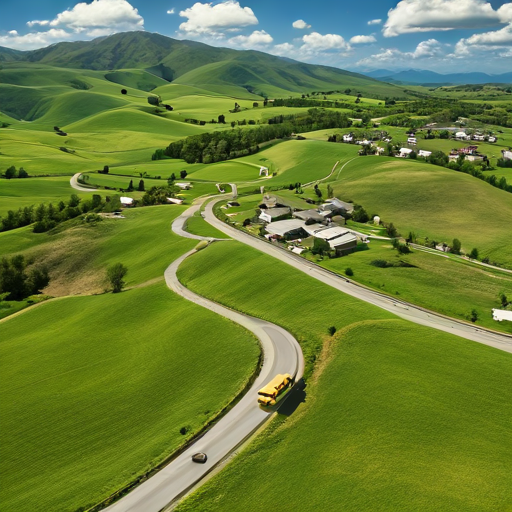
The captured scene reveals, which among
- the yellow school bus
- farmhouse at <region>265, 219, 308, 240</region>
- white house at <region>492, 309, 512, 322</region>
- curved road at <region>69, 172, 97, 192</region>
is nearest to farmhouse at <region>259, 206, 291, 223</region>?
farmhouse at <region>265, 219, 308, 240</region>

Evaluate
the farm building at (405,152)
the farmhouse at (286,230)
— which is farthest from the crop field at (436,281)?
the farm building at (405,152)

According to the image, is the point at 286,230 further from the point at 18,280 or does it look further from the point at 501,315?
the point at 18,280

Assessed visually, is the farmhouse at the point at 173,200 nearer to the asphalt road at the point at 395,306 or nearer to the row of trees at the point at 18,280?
the row of trees at the point at 18,280

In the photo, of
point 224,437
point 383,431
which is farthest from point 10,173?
point 383,431

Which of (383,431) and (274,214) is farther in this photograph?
(274,214)

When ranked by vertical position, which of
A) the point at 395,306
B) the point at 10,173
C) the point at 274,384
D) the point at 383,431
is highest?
the point at 10,173

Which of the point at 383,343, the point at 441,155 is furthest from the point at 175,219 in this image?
the point at 441,155

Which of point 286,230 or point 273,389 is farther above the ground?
point 286,230

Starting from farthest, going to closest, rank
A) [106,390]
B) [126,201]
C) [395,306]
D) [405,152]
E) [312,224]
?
[405,152]
[126,201]
[312,224]
[395,306]
[106,390]
